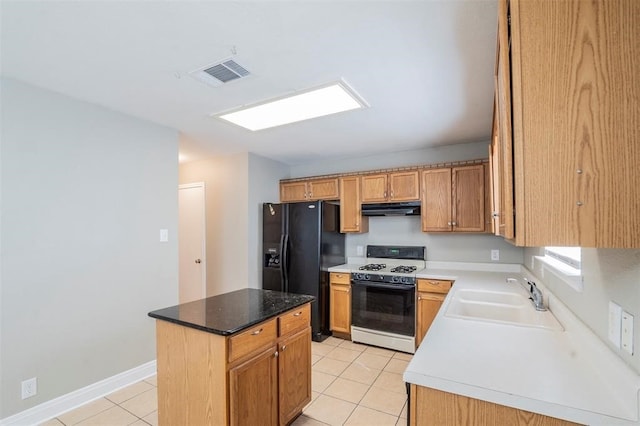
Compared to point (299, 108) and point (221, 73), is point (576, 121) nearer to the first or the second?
point (221, 73)

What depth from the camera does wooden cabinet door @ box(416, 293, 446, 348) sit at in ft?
10.6

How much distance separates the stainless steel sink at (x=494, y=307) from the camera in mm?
1897

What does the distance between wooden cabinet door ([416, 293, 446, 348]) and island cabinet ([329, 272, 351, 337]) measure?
84cm

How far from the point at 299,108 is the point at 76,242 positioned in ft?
7.08

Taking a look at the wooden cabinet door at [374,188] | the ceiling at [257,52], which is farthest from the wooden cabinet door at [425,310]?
the ceiling at [257,52]

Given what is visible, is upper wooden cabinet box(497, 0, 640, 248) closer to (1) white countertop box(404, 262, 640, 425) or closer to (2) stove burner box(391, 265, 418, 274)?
(1) white countertop box(404, 262, 640, 425)

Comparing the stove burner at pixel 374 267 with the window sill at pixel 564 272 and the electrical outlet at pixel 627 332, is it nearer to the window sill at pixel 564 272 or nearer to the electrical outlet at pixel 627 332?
the window sill at pixel 564 272

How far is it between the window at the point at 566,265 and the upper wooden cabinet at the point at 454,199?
1.21 meters

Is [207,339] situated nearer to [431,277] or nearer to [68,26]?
[68,26]

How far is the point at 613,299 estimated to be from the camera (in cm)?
100

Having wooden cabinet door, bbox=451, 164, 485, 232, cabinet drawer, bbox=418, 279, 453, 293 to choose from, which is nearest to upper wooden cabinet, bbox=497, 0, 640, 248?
cabinet drawer, bbox=418, 279, 453, 293

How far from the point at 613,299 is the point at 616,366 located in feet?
0.69

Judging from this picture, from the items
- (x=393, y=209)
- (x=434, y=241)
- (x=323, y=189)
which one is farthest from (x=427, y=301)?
(x=323, y=189)

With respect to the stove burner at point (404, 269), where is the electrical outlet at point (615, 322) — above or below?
above
